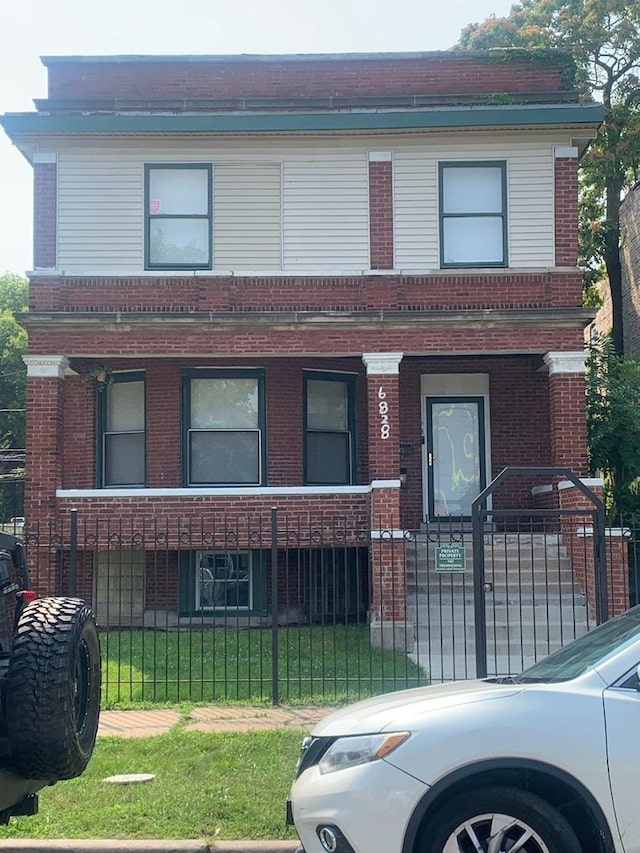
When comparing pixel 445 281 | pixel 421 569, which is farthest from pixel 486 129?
pixel 421 569

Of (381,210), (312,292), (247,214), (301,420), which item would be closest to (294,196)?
(247,214)

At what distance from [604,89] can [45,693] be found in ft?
65.4

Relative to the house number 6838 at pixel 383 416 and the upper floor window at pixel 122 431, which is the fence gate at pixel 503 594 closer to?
the house number 6838 at pixel 383 416

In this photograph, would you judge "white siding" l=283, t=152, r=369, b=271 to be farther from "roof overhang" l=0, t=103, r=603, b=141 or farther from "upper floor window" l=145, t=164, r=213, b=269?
"upper floor window" l=145, t=164, r=213, b=269

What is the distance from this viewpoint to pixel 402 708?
4.78 meters

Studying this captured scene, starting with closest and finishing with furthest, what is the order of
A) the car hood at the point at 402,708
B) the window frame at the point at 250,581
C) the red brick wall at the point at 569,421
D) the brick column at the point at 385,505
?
the car hood at the point at 402,708, the brick column at the point at 385,505, the red brick wall at the point at 569,421, the window frame at the point at 250,581

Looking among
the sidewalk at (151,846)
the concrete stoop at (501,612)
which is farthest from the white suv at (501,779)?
the concrete stoop at (501,612)

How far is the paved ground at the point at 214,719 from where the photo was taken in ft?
29.1

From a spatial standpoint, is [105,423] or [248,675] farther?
[105,423]

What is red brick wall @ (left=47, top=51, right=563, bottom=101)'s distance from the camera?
51.1ft

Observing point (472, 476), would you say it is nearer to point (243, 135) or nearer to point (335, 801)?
point (243, 135)

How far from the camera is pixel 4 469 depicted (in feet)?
107

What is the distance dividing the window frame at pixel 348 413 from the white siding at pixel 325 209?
6.09 ft

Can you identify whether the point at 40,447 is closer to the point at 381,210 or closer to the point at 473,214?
the point at 381,210
